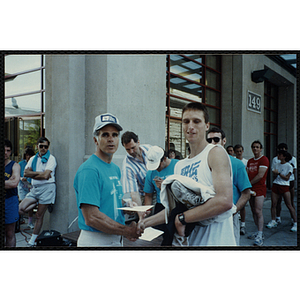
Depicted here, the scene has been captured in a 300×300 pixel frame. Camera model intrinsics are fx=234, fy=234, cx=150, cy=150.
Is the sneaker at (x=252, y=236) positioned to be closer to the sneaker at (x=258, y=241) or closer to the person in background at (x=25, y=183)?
the sneaker at (x=258, y=241)

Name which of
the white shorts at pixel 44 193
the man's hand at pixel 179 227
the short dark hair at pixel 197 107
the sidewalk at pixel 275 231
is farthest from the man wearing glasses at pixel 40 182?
the sidewalk at pixel 275 231

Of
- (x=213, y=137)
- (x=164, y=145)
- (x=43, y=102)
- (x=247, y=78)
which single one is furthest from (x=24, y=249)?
(x=247, y=78)

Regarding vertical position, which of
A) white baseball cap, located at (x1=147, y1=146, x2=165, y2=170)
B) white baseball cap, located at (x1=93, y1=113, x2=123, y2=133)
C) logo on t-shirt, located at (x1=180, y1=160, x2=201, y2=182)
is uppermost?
white baseball cap, located at (x1=93, y1=113, x2=123, y2=133)

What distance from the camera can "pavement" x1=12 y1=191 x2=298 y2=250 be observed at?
2.89 m

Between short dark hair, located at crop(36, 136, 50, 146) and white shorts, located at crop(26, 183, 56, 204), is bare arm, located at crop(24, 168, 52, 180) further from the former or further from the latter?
short dark hair, located at crop(36, 136, 50, 146)

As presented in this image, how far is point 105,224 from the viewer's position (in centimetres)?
266

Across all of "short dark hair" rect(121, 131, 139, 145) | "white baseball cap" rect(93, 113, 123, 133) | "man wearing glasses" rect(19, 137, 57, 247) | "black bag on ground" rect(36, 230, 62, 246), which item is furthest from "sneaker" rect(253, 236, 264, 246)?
"man wearing glasses" rect(19, 137, 57, 247)

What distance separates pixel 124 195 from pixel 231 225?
1.30 metres

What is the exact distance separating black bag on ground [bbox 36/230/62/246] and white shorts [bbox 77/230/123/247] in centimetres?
39

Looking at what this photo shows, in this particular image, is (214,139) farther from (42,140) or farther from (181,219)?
(42,140)

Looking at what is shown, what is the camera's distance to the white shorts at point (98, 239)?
273cm

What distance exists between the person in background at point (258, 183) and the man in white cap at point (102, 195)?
58.2 inches

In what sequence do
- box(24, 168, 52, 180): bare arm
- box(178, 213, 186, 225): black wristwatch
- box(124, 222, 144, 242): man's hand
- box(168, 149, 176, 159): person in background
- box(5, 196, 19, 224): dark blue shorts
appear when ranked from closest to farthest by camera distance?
box(178, 213, 186, 225): black wristwatch → box(124, 222, 144, 242): man's hand → box(168, 149, 176, 159): person in background → box(5, 196, 19, 224): dark blue shorts → box(24, 168, 52, 180): bare arm

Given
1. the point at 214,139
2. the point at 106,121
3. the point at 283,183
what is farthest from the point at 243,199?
the point at 106,121
